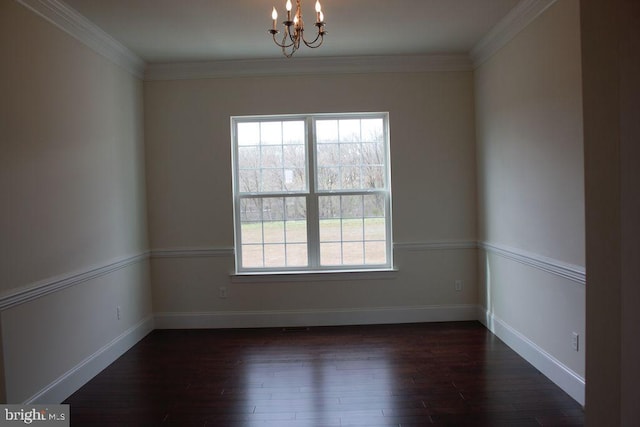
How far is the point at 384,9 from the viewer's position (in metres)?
3.26

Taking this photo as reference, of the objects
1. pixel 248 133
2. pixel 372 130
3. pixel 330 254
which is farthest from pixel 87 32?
pixel 330 254

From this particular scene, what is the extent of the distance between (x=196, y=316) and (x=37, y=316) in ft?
6.33

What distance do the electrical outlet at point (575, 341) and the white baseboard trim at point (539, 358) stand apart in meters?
0.18

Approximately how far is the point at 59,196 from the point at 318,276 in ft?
8.16

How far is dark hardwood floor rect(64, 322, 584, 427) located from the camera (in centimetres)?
262

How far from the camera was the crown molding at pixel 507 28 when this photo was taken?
3109mm

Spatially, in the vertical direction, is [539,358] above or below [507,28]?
below

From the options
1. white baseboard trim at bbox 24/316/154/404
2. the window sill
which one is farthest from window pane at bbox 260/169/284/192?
white baseboard trim at bbox 24/316/154/404

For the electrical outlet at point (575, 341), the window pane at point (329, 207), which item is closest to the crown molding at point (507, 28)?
the window pane at point (329, 207)

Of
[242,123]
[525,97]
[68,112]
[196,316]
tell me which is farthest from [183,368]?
[525,97]

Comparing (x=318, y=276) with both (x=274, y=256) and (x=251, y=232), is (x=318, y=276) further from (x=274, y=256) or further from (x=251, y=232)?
(x=251, y=232)

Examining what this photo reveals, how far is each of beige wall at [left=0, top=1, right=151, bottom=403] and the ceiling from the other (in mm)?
416

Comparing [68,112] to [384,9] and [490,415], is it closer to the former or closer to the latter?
[384,9]

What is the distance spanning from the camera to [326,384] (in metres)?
3.07
